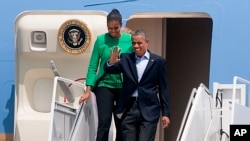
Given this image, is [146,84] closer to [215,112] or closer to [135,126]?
[135,126]

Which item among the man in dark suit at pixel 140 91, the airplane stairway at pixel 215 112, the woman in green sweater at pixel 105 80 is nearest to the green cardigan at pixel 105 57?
the woman in green sweater at pixel 105 80

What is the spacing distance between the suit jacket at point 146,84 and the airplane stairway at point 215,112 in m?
0.27

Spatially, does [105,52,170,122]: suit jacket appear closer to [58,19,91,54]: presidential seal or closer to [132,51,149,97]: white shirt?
[132,51,149,97]: white shirt

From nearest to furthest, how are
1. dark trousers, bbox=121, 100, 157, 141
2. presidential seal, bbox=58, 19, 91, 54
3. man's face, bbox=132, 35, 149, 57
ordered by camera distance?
man's face, bbox=132, 35, 149, 57, dark trousers, bbox=121, 100, 157, 141, presidential seal, bbox=58, 19, 91, 54

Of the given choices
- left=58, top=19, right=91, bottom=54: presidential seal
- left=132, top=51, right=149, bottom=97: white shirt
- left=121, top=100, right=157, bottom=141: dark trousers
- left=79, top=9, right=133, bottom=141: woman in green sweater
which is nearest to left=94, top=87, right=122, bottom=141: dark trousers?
left=79, top=9, right=133, bottom=141: woman in green sweater

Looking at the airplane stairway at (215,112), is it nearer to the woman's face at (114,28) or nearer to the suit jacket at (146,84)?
the suit jacket at (146,84)

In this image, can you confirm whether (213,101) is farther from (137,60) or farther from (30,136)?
(30,136)

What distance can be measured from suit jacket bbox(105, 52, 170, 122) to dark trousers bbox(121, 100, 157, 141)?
4cm

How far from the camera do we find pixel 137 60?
198 inches

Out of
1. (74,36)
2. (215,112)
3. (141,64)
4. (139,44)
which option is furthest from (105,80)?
(215,112)

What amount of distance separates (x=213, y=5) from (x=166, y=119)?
6.16ft

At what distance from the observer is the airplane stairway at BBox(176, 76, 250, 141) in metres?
5.03

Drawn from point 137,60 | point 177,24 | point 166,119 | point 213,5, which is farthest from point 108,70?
point 177,24

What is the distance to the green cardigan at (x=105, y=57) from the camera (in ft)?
17.2
